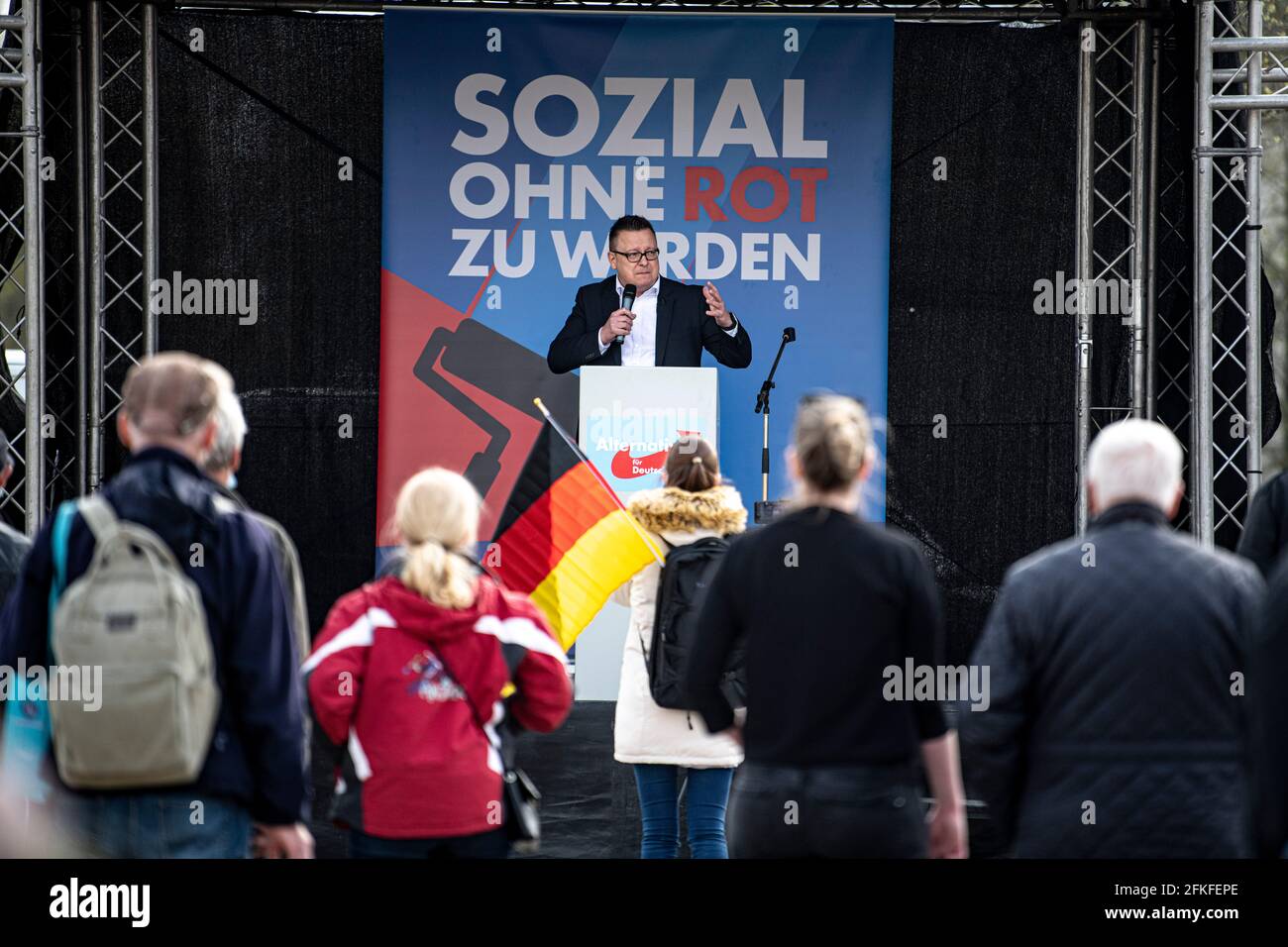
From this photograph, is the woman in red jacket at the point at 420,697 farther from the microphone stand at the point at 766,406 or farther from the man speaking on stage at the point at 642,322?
the man speaking on stage at the point at 642,322

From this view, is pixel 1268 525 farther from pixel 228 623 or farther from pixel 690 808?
pixel 228 623

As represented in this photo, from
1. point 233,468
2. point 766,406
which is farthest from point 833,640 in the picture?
point 766,406

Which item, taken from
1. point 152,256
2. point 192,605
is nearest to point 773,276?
point 152,256

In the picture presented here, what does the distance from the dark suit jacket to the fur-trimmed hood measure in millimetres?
3288

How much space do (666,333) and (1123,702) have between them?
502 centimetres

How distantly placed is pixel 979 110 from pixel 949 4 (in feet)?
1.86

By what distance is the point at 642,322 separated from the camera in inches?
303

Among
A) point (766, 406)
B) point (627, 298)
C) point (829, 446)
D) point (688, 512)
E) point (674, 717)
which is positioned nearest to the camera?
point (829, 446)

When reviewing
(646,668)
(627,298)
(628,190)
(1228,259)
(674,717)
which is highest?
(628,190)

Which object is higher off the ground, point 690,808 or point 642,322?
point 642,322

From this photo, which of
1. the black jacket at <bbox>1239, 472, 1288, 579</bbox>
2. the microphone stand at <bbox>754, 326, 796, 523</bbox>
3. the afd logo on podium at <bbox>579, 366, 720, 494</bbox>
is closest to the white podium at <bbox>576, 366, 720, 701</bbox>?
the afd logo on podium at <bbox>579, 366, 720, 494</bbox>

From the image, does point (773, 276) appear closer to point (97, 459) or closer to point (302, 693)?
point (97, 459)

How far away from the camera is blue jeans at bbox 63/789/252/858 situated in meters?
2.87

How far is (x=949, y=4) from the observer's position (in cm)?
769
